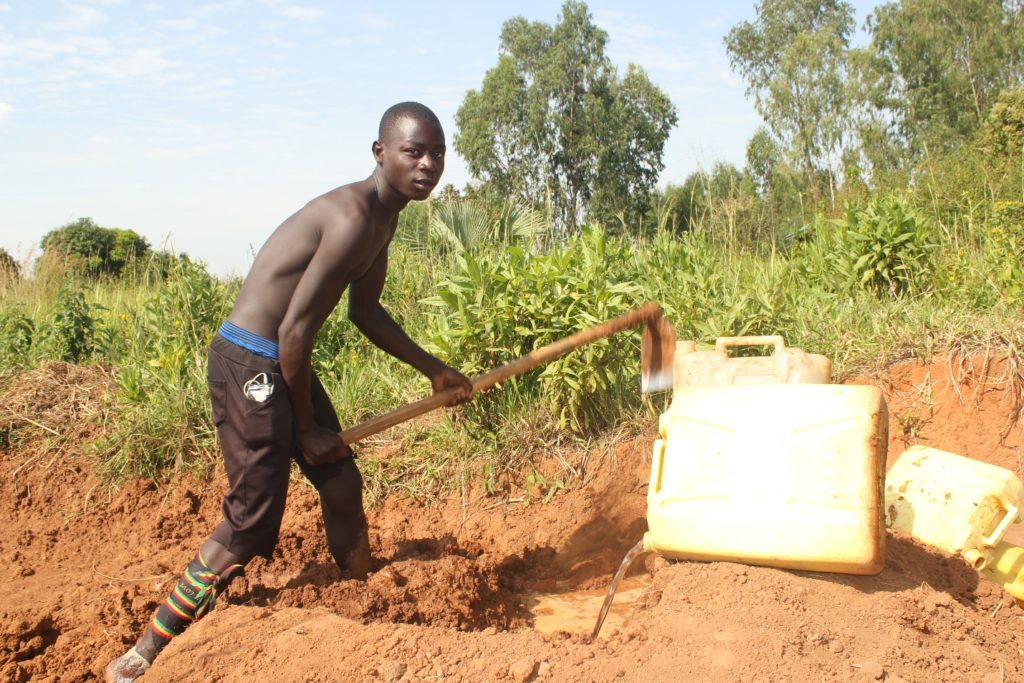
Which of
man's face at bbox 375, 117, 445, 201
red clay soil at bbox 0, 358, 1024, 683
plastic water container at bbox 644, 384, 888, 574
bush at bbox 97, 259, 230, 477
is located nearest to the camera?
red clay soil at bbox 0, 358, 1024, 683

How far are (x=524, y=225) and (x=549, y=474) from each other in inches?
110

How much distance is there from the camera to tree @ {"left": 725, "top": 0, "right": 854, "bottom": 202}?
29.1m

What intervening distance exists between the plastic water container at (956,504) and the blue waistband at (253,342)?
7.81 ft

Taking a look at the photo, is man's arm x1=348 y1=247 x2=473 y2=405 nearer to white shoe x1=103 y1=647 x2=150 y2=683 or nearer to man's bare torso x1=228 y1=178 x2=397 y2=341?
man's bare torso x1=228 y1=178 x2=397 y2=341

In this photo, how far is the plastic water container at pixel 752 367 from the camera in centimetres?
321

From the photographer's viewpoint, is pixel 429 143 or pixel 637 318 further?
pixel 637 318

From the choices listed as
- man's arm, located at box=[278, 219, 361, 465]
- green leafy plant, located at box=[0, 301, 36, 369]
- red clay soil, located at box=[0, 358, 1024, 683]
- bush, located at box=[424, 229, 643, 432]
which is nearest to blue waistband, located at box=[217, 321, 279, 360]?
man's arm, located at box=[278, 219, 361, 465]

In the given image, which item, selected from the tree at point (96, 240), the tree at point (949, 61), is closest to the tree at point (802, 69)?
the tree at point (949, 61)

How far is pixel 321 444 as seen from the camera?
2824mm

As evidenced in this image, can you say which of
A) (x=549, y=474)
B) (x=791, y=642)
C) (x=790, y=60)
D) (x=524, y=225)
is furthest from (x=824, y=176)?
(x=791, y=642)

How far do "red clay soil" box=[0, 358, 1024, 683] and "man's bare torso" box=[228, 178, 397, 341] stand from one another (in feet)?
3.19

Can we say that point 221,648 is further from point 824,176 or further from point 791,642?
point 824,176

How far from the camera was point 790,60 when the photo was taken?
3016 cm

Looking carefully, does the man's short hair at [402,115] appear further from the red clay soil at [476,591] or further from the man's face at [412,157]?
the red clay soil at [476,591]
